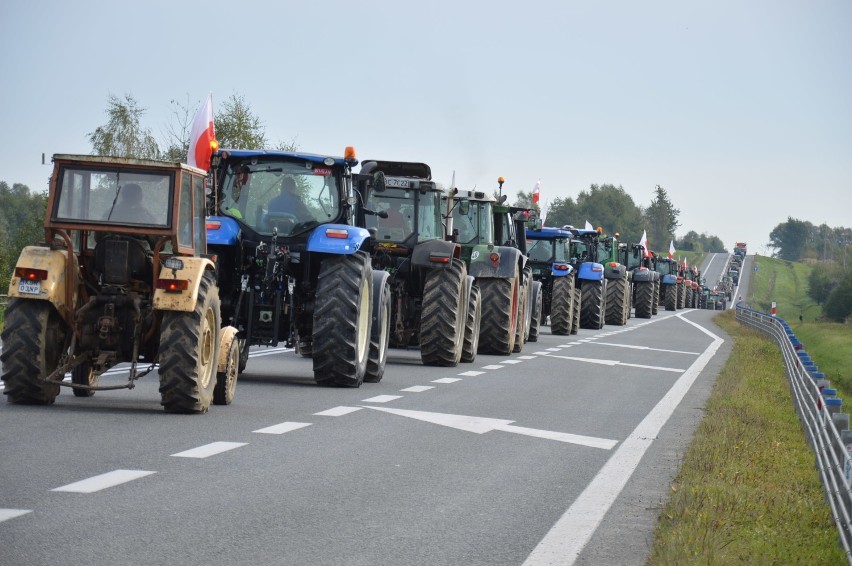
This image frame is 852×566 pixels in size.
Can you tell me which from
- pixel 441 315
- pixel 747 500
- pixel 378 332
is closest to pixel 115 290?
pixel 378 332

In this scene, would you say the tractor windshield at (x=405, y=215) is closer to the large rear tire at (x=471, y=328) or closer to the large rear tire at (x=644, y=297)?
the large rear tire at (x=471, y=328)

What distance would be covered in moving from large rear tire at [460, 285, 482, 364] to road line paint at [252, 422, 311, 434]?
10.5 m

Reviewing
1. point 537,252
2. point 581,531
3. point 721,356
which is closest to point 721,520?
point 581,531

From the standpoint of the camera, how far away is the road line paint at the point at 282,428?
1209cm

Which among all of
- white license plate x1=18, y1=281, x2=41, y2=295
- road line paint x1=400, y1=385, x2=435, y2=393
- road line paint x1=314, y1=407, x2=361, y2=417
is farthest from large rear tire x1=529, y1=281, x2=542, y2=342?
white license plate x1=18, y1=281, x2=41, y2=295

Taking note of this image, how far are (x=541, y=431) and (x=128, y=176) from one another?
428cm

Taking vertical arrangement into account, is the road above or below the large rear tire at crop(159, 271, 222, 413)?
below

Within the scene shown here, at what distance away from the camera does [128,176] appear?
1324cm

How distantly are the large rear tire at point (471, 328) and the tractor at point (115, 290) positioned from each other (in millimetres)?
9965

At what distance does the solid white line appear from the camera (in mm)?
7488

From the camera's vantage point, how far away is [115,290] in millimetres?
13156

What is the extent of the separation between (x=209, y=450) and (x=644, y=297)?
154 feet

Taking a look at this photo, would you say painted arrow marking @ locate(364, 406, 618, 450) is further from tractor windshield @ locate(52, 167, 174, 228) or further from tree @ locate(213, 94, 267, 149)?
tree @ locate(213, 94, 267, 149)

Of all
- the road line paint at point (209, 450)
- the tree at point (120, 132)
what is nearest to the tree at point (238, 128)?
the tree at point (120, 132)
